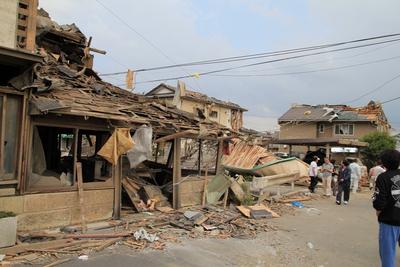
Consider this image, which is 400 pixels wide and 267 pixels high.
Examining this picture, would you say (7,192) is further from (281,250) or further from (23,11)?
Result: (281,250)

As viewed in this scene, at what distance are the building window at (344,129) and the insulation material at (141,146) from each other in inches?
1496

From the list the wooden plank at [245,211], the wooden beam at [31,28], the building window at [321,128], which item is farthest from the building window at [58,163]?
the building window at [321,128]

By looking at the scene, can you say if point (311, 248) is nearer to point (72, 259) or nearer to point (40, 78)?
point (72, 259)

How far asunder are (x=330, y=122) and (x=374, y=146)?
12.1m

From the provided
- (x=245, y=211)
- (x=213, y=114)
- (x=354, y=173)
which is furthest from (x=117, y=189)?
(x=213, y=114)

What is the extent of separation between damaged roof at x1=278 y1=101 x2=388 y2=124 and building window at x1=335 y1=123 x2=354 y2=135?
0.79m

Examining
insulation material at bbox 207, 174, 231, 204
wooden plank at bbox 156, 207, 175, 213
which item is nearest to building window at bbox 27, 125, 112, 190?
wooden plank at bbox 156, 207, 175, 213

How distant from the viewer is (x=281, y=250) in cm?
936

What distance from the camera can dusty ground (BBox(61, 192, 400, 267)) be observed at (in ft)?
26.3

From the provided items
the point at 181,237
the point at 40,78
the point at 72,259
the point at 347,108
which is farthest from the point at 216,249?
the point at 347,108

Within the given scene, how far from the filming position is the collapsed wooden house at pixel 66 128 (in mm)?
8789

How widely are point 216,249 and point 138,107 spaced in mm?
5444

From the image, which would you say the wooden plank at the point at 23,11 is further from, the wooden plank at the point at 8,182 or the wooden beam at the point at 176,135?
the wooden beam at the point at 176,135

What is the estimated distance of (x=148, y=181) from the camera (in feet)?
47.4
